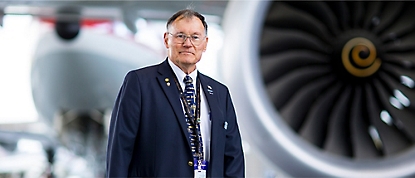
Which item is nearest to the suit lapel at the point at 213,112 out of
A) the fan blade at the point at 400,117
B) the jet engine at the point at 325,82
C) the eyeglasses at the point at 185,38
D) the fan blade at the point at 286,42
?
the eyeglasses at the point at 185,38

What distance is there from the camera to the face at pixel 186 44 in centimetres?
167

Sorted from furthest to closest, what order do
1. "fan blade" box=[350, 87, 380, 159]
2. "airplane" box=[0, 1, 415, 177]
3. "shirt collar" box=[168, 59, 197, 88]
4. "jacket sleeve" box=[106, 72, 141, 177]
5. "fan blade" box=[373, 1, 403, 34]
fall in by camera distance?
1. "fan blade" box=[373, 1, 403, 34]
2. "fan blade" box=[350, 87, 380, 159]
3. "airplane" box=[0, 1, 415, 177]
4. "shirt collar" box=[168, 59, 197, 88]
5. "jacket sleeve" box=[106, 72, 141, 177]

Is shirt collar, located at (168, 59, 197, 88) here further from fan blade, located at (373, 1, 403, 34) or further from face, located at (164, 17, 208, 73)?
fan blade, located at (373, 1, 403, 34)

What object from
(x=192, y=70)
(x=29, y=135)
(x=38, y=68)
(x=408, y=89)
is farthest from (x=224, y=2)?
(x=29, y=135)

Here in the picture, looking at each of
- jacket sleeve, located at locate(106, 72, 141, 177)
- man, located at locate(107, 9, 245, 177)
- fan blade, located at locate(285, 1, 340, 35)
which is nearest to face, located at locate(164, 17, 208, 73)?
man, located at locate(107, 9, 245, 177)

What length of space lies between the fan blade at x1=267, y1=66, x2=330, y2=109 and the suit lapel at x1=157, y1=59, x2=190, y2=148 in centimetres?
135

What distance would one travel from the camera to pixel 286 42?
10.3ft

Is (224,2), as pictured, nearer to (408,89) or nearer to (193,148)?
(408,89)

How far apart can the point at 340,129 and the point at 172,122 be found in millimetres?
1578

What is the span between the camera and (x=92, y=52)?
22.6 feet

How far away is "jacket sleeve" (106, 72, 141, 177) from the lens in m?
1.65

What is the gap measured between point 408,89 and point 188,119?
1799 millimetres

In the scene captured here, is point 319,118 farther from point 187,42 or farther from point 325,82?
point 187,42

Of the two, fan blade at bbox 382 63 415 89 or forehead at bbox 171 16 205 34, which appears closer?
forehead at bbox 171 16 205 34
